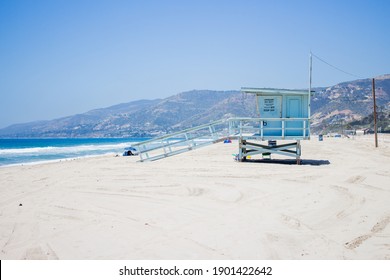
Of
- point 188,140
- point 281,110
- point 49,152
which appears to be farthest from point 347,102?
point 188,140

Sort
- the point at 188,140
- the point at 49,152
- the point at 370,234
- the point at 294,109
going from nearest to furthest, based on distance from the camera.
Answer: the point at 370,234 < the point at 294,109 < the point at 188,140 < the point at 49,152

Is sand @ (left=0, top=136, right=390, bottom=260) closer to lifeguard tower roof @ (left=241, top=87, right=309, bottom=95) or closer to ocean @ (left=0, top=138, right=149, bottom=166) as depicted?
lifeguard tower roof @ (left=241, top=87, right=309, bottom=95)

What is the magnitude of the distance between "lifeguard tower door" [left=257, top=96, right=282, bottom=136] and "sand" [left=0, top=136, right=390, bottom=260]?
4.88 m

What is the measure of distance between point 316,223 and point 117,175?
8648mm

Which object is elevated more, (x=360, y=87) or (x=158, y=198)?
(x=360, y=87)

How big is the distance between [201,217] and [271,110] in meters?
11.1

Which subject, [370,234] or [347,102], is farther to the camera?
[347,102]

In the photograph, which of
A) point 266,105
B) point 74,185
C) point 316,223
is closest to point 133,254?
point 316,223

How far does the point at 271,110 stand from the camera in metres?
17.6

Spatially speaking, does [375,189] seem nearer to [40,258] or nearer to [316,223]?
[316,223]

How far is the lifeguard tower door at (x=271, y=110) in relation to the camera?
57.3 feet

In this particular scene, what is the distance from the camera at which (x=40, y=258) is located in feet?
18.1

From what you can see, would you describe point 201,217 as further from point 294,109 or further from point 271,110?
point 294,109

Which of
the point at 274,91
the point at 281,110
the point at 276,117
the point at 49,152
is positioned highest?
the point at 274,91
